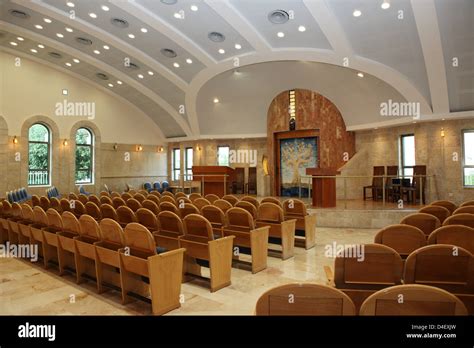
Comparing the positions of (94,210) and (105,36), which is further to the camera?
(105,36)

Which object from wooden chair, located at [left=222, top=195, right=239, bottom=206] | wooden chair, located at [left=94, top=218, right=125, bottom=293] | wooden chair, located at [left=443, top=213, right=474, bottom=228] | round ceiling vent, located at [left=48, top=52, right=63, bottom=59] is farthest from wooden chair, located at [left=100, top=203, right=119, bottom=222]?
round ceiling vent, located at [left=48, top=52, right=63, bottom=59]

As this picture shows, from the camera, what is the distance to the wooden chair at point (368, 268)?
2469 millimetres

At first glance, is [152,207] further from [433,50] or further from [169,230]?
[433,50]

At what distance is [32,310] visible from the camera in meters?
3.58

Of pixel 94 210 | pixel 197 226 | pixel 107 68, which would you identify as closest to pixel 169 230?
pixel 197 226

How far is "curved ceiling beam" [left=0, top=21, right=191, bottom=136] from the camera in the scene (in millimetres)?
11328

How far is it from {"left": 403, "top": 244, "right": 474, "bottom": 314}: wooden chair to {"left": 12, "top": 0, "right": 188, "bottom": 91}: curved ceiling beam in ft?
37.3

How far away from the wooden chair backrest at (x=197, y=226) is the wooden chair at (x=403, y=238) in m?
2.08

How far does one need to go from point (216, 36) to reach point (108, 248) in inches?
301

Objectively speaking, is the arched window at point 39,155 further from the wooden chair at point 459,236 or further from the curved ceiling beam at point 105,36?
the wooden chair at point 459,236

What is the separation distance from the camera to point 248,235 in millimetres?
4871

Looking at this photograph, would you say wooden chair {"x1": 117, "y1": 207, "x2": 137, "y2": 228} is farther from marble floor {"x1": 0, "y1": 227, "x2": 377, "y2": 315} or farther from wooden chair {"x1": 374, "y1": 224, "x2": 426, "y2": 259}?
wooden chair {"x1": 374, "y1": 224, "x2": 426, "y2": 259}

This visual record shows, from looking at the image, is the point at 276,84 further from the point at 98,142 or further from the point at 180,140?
the point at 98,142

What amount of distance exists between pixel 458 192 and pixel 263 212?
756 cm
